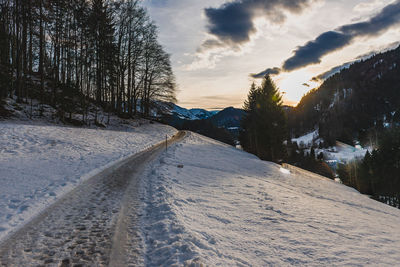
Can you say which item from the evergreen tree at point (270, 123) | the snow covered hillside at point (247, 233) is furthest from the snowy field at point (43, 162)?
the evergreen tree at point (270, 123)

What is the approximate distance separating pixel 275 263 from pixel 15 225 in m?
5.73

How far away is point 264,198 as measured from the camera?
333 inches

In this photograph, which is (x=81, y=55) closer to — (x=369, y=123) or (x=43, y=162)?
(x=43, y=162)

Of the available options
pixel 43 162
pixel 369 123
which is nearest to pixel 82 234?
pixel 43 162

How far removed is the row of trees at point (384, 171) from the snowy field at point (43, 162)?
41.7m

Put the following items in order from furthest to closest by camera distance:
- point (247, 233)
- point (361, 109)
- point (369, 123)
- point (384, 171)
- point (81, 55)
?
point (361, 109) → point (369, 123) → point (384, 171) → point (81, 55) → point (247, 233)

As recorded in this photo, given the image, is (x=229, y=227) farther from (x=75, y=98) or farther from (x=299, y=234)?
(x=75, y=98)

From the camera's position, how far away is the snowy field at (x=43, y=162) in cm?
571

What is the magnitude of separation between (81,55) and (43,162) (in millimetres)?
19890

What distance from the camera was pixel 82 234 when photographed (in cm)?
432

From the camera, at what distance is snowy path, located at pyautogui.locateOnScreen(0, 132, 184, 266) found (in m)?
3.54

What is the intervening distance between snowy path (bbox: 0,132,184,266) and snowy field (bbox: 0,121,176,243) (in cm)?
55

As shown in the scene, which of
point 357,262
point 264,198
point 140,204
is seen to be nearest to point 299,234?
point 357,262

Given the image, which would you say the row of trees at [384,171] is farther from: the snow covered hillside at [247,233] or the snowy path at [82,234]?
the snowy path at [82,234]
